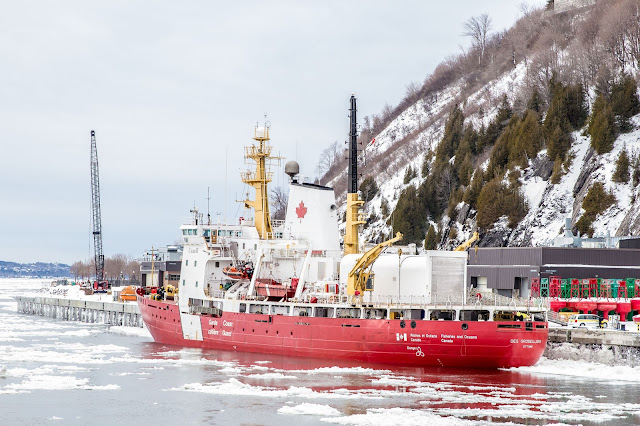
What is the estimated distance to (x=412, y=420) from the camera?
102 feet

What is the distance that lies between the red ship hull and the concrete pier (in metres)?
31.8

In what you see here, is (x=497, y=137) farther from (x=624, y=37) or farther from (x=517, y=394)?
(x=517, y=394)

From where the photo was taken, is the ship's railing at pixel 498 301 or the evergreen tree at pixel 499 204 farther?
the evergreen tree at pixel 499 204

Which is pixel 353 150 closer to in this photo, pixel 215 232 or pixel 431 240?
pixel 215 232

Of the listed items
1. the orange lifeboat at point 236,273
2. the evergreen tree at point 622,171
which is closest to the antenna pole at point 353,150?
the orange lifeboat at point 236,273

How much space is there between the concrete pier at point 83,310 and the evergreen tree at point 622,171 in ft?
157

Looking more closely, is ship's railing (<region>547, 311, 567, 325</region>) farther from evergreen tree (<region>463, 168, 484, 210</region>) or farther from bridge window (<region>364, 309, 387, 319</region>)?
evergreen tree (<region>463, 168, 484, 210</region>)

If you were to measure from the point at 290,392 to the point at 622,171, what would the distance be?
57629 mm

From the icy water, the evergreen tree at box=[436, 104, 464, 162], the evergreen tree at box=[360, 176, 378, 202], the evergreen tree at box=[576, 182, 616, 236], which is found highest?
the evergreen tree at box=[436, 104, 464, 162]

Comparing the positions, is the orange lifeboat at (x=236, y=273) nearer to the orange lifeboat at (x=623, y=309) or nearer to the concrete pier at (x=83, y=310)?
the orange lifeboat at (x=623, y=309)

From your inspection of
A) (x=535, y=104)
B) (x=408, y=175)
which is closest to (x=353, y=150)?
(x=535, y=104)

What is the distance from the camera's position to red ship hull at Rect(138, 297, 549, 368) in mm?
43844

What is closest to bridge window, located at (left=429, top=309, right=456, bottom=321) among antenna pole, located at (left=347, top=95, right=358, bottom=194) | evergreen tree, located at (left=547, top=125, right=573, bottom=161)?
antenna pole, located at (left=347, top=95, right=358, bottom=194)

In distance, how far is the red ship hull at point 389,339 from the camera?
1726 inches
